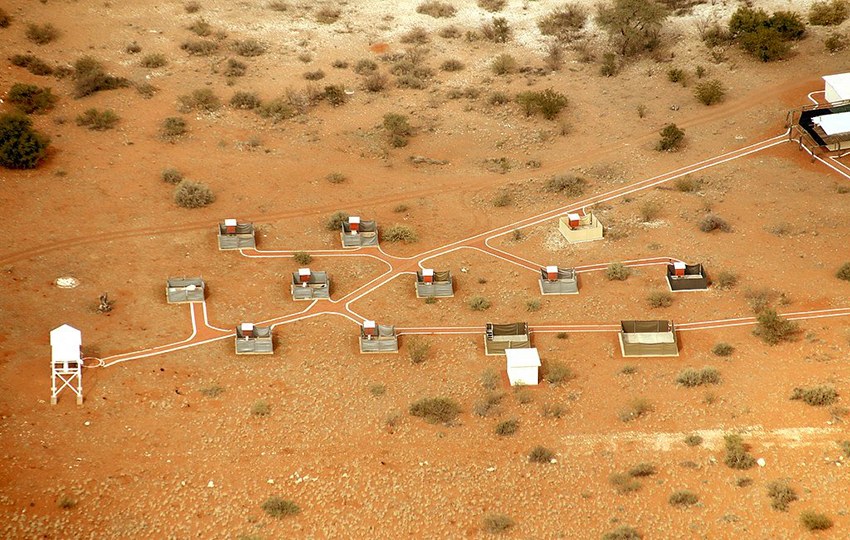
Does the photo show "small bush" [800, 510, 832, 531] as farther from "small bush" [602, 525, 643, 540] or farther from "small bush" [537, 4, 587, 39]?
"small bush" [537, 4, 587, 39]

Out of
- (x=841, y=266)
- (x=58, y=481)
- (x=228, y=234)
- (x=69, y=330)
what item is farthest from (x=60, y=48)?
(x=841, y=266)

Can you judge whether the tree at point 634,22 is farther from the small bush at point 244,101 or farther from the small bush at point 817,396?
the small bush at point 817,396

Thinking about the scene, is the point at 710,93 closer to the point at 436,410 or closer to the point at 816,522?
the point at 436,410

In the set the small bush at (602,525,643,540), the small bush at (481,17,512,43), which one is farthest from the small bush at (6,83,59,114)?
the small bush at (602,525,643,540)

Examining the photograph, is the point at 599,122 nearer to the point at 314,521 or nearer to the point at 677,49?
the point at 677,49

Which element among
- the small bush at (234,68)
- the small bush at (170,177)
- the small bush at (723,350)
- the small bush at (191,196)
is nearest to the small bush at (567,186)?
the small bush at (723,350)

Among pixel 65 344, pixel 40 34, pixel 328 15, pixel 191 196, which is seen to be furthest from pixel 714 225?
pixel 40 34
